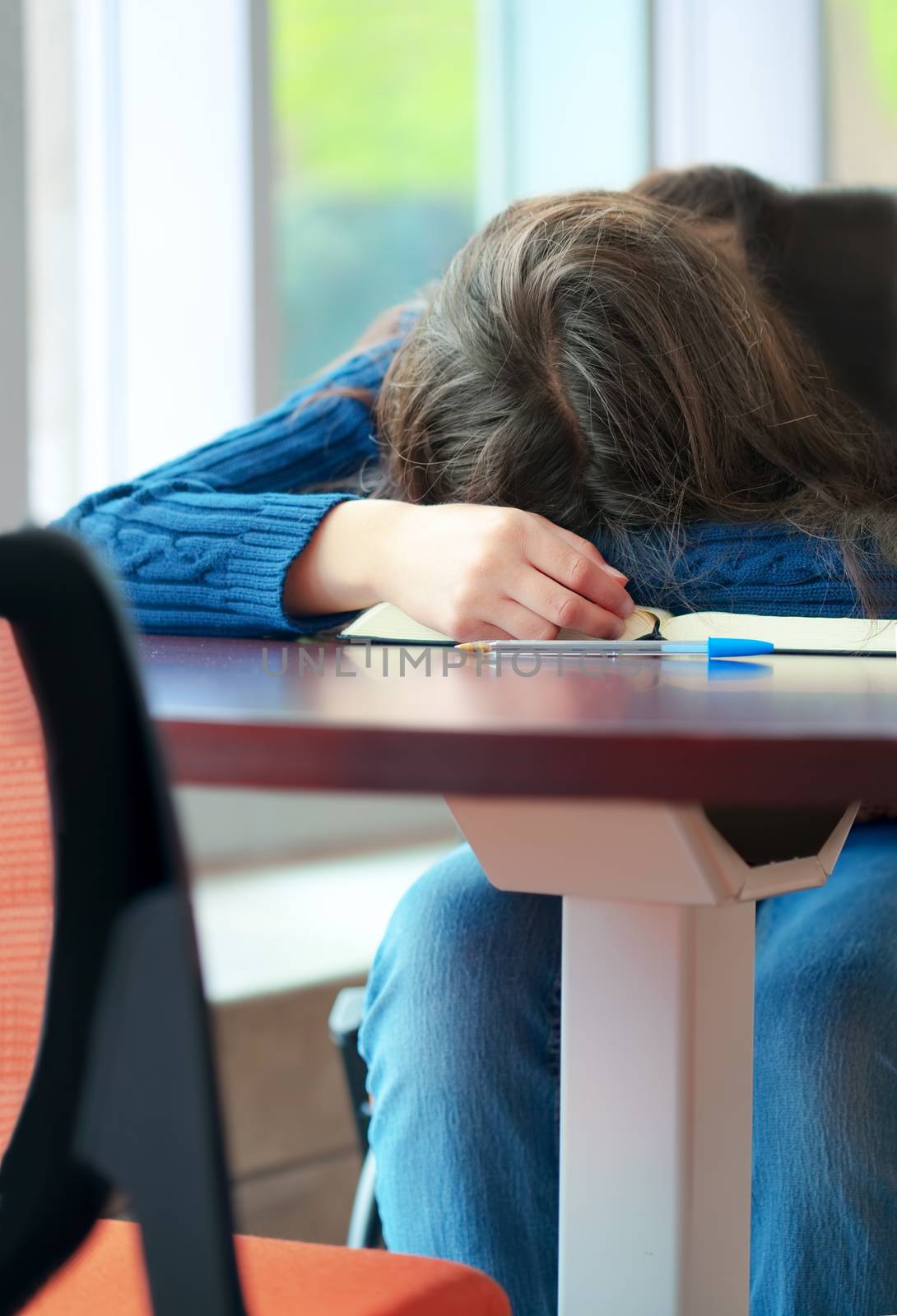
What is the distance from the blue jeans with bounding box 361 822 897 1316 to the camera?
0.72m

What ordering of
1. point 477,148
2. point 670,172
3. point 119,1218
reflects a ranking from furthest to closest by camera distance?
point 477,148 < point 670,172 < point 119,1218

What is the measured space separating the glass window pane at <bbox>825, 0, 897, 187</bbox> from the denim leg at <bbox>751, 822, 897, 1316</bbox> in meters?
2.30

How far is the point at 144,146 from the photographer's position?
2031 millimetres

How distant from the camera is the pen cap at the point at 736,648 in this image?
2.04 feet

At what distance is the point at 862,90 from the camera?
273 centimetres

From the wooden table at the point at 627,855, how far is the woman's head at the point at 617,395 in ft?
0.60

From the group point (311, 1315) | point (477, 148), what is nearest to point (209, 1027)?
point (311, 1315)

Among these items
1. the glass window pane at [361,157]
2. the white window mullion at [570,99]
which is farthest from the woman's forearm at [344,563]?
the white window mullion at [570,99]

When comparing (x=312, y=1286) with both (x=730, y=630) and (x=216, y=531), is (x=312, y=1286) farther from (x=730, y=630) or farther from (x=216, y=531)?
(x=216, y=531)

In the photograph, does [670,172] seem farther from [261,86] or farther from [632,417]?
[261,86]

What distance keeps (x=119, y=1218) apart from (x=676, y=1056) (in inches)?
9.1

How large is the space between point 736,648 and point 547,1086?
12.8 inches

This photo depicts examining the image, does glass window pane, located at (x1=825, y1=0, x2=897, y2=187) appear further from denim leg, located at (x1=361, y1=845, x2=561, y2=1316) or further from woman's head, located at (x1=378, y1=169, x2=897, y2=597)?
denim leg, located at (x1=361, y1=845, x2=561, y2=1316)

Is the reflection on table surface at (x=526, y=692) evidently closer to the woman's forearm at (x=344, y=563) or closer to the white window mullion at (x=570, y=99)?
the woman's forearm at (x=344, y=563)
